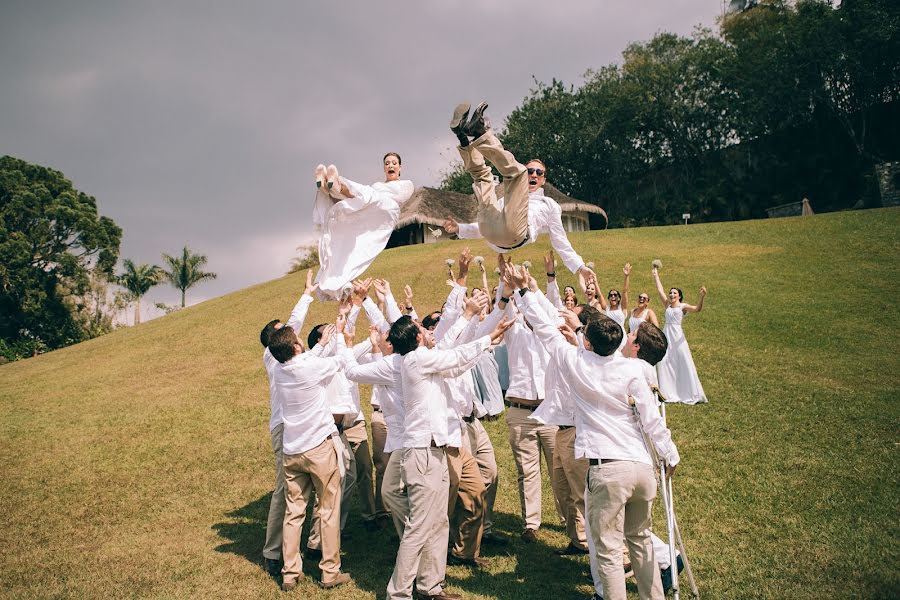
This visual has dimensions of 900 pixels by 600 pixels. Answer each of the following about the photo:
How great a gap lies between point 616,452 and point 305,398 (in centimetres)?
352

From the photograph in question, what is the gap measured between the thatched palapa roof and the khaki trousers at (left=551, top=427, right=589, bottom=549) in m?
25.7

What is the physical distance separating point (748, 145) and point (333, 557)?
50.3m

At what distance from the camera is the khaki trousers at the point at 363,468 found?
8.08 m

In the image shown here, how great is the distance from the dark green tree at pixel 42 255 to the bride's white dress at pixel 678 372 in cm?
3591

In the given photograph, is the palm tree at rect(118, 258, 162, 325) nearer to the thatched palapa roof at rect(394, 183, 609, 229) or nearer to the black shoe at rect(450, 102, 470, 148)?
the thatched palapa roof at rect(394, 183, 609, 229)

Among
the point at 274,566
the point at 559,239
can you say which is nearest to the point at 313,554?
the point at 274,566

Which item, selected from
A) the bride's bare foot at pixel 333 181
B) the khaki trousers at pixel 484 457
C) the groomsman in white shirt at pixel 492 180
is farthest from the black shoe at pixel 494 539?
the bride's bare foot at pixel 333 181

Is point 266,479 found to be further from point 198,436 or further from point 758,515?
point 758,515

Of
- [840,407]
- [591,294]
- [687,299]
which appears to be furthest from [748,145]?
[591,294]

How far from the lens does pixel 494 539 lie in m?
7.09

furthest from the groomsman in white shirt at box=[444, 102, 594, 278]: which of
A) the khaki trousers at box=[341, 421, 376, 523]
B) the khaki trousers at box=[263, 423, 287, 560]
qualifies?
the khaki trousers at box=[263, 423, 287, 560]

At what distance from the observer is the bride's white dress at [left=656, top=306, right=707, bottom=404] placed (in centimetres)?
1246

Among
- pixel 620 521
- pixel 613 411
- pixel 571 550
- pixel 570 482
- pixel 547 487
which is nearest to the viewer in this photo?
pixel 620 521

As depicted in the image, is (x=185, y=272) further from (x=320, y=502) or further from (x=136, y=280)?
(x=320, y=502)
